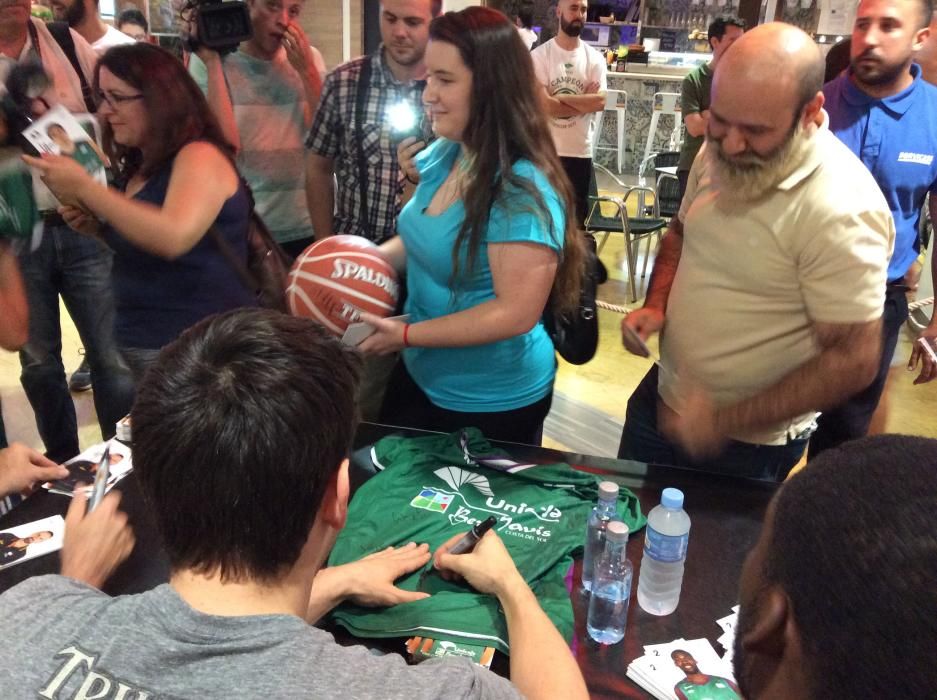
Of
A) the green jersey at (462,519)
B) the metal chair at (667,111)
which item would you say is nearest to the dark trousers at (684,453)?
the green jersey at (462,519)

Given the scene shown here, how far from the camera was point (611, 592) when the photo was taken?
4.19 feet

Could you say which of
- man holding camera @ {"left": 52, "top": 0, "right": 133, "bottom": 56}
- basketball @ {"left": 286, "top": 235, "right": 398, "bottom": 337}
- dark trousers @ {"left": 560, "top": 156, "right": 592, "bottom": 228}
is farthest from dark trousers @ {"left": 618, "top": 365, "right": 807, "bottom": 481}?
dark trousers @ {"left": 560, "top": 156, "right": 592, "bottom": 228}

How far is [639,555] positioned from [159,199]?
144 centimetres

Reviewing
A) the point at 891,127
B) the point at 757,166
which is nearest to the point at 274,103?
the point at 757,166

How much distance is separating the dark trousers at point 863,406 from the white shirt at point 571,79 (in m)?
2.80

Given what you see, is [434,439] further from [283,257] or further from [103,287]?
[103,287]

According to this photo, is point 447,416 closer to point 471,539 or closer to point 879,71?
point 471,539

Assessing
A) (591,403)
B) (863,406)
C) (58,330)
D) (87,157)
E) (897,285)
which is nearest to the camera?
(87,157)

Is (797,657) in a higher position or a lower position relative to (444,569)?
higher

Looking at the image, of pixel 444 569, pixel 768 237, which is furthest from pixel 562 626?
pixel 768 237

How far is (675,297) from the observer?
1949mm

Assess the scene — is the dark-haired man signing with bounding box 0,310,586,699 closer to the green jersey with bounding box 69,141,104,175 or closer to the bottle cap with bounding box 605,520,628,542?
the bottle cap with bounding box 605,520,628,542

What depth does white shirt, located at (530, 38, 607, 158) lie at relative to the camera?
4953mm

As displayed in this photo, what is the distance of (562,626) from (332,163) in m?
2.01
